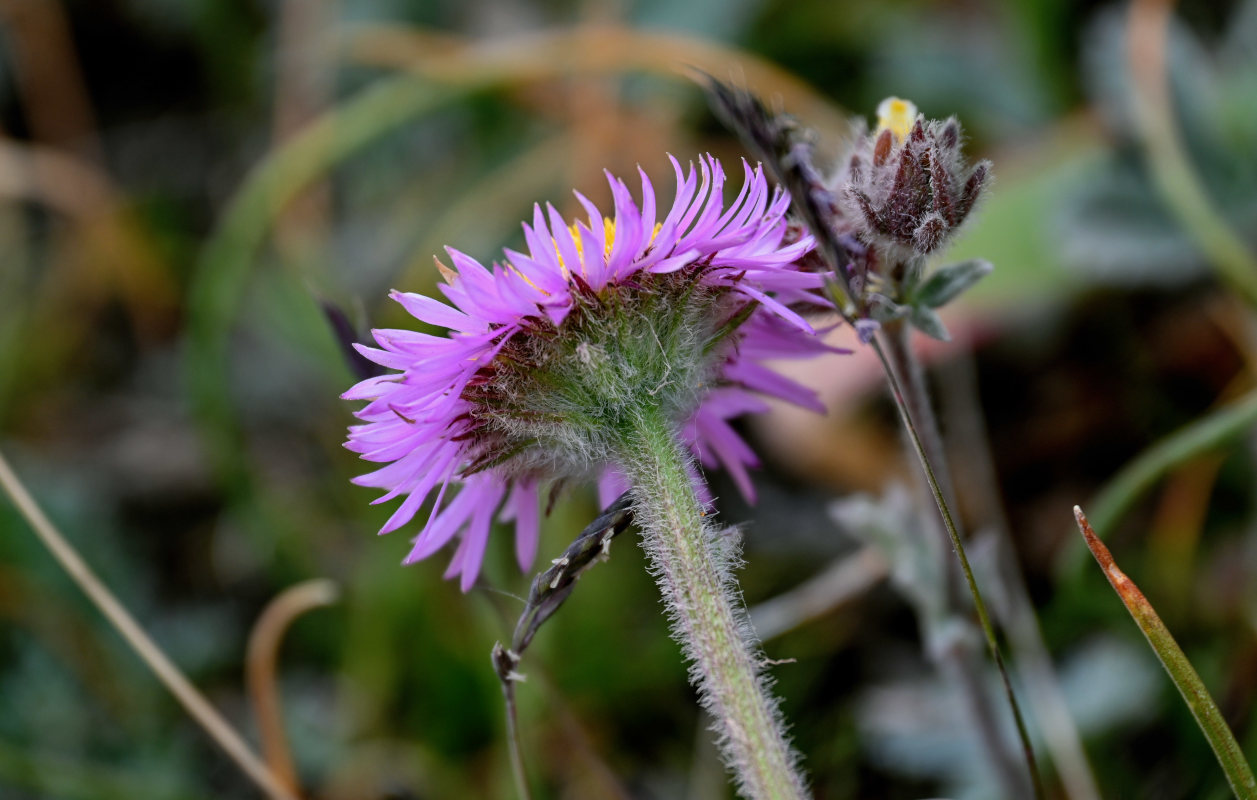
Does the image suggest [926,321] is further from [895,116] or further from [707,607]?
[707,607]

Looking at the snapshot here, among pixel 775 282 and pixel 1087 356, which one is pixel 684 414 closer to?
pixel 775 282

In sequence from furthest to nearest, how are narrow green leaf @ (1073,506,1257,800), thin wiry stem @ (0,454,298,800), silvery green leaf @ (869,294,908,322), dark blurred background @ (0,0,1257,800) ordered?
dark blurred background @ (0,0,1257,800) < thin wiry stem @ (0,454,298,800) < silvery green leaf @ (869,294,908,322) < narrow green leaf @ (1073,506,1257,800)

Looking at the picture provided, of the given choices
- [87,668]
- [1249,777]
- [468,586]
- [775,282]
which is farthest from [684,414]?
[87,668]

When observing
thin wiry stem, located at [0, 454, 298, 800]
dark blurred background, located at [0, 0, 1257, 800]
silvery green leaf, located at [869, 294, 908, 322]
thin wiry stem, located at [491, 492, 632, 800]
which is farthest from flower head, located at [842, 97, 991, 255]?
thin wiry stem, located at [0, 454, 298, 800]

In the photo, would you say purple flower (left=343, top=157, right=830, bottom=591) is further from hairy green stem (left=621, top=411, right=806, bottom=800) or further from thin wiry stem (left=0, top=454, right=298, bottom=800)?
Answer: thin wiry stem (left=0, top=454, right=298, bottom=800)

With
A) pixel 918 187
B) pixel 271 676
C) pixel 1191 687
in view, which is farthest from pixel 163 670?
pixel 1191 687

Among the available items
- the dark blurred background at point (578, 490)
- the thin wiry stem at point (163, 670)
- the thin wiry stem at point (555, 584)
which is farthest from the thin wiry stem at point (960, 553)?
the thin wiry stem at point (163, 670)

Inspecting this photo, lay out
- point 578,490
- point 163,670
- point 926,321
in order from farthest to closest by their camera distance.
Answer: point 163,670
point 578,490
point 926,321

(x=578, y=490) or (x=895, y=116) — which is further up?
(x=895, y=116)
